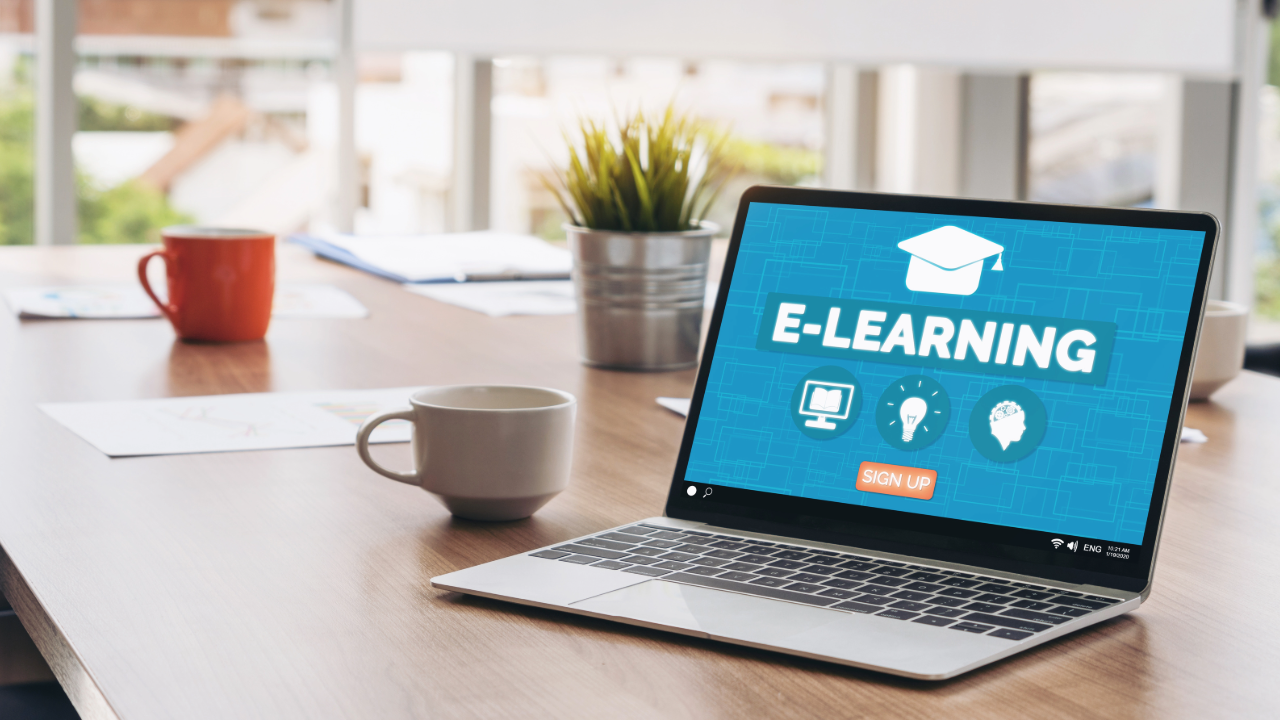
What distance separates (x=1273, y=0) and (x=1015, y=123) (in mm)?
745

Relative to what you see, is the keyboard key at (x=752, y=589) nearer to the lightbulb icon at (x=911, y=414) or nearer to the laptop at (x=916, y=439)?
the laptop at (x=916, y=439)

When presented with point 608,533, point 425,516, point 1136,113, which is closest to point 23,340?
point 425,516

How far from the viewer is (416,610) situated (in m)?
0.57

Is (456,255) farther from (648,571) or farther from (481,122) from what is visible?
(481,122)

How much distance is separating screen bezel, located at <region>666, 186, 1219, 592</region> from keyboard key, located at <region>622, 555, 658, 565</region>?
0.07 meters

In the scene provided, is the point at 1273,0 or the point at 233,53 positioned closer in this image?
the point at 233,53

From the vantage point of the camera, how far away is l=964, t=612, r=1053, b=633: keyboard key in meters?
0.53

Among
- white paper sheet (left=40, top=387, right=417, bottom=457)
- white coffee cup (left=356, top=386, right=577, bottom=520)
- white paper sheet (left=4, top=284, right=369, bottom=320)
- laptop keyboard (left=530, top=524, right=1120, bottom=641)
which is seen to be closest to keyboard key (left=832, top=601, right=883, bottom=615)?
laptop keyboard (left=530, top=524, right=1120, bottom=641)

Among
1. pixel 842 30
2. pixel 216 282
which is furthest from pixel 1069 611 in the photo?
pixel 842 30

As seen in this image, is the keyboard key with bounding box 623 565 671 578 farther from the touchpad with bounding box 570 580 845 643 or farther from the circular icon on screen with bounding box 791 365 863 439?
the circular icon on screen with bounding box 791 365 863 439

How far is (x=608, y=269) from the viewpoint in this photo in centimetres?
117

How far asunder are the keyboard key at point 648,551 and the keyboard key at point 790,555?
0.18ft

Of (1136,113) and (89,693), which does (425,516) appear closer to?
(89,693)

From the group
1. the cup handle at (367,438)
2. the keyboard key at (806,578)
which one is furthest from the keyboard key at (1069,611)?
the cup handle at (367,438)
